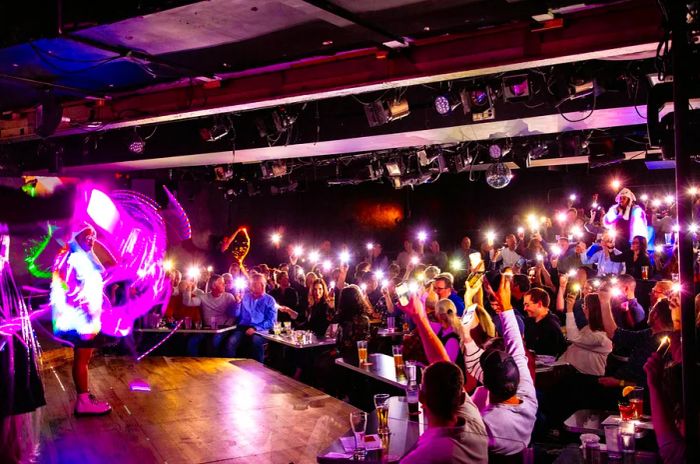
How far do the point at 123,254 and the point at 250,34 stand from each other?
19.8ft

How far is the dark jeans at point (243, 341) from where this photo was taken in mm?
9180

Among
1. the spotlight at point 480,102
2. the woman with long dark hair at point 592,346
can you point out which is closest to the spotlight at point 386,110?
the spotlight at point 480,102

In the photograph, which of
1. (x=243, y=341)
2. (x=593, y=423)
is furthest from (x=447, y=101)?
(x=243, y=341)

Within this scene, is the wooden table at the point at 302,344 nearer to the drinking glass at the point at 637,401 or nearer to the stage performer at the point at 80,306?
the stage performer at the point at 80,306

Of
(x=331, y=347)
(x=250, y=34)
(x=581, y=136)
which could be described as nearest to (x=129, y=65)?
(x=250, y=34)

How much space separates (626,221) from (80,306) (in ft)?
25.9

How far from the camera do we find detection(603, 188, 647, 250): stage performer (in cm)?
935

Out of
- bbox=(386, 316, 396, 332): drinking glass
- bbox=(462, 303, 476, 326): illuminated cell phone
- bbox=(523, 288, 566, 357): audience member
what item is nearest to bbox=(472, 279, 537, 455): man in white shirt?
bbox=(462, 303, 476, 326): illuminated cell phone

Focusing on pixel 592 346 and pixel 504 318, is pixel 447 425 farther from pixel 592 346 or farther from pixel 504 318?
pixel 592 346

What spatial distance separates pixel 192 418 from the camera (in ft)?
19.7

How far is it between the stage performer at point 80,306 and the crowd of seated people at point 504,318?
102 inches

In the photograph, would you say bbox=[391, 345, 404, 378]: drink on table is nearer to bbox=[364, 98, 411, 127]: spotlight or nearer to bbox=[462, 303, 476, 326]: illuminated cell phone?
bbox=[462, 303, 476, 326]: illuminated cell phone

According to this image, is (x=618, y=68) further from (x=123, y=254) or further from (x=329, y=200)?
(x=329, y=200)

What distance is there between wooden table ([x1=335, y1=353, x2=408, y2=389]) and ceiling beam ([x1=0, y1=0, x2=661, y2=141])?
2.47 metres
